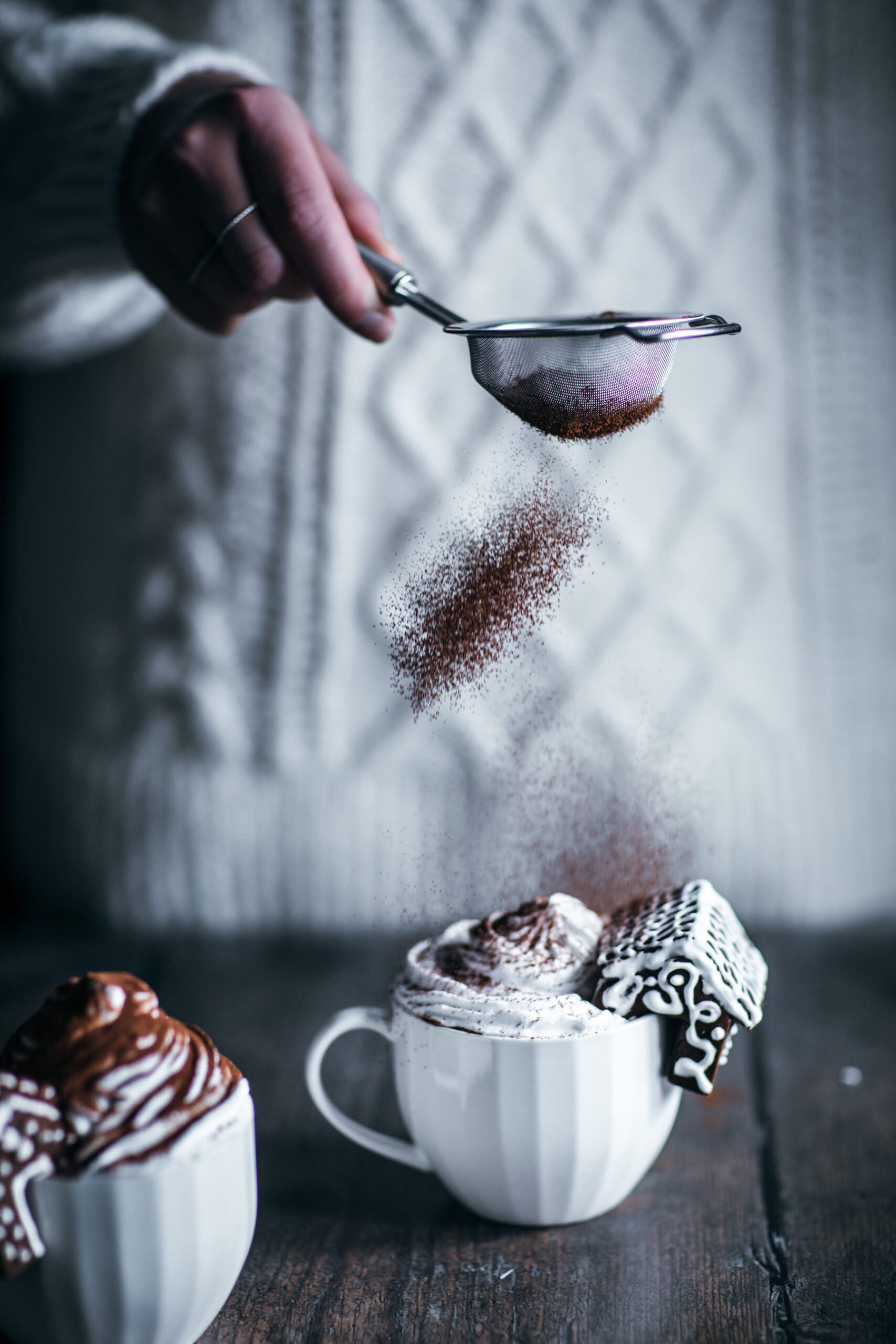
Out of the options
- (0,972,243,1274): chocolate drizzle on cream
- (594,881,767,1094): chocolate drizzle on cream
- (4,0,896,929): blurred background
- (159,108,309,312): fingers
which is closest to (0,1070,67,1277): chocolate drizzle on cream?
(0,972,243,1274): chocolate drizzle on cream

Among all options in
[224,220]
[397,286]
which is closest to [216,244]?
[224,220]

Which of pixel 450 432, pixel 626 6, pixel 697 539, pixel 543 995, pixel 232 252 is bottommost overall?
pixel 543 995

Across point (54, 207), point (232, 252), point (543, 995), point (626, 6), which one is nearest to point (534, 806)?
point (543, 995)

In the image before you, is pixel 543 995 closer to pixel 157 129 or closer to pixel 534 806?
pixel 534 806

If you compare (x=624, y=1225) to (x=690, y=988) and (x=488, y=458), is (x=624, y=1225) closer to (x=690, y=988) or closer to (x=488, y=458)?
(x=690, y=988)

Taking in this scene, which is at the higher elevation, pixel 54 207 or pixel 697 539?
pixel 54 207

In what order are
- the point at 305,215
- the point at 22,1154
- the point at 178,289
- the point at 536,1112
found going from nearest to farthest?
the point at 22,1154
the point at 536,1112
the point at 305,215
the point at 178,289

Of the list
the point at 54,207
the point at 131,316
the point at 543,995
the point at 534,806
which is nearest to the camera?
the point at 543,995
